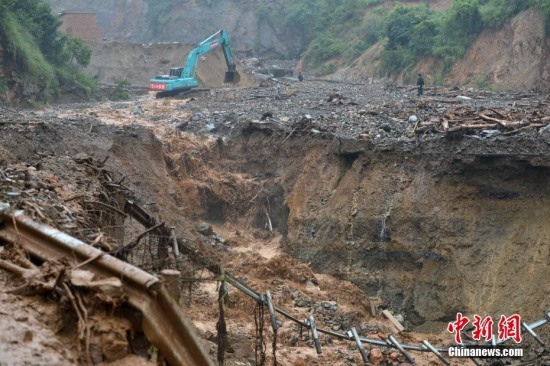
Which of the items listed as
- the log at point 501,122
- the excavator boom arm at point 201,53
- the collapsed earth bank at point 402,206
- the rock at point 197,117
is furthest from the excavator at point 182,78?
the log at point 501,122

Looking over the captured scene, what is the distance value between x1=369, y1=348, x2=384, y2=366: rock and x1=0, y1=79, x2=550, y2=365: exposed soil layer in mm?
151

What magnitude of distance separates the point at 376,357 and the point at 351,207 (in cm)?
468

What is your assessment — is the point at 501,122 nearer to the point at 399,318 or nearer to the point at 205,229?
the point at 399,318

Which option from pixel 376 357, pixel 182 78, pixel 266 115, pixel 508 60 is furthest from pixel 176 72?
pixel 376 357

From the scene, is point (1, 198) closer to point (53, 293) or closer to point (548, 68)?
point (53, 293)

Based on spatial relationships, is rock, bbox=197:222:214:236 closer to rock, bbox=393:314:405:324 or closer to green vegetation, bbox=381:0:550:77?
rock, bbox=393:314:405:324

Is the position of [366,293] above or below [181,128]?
below

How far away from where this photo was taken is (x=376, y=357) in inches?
416

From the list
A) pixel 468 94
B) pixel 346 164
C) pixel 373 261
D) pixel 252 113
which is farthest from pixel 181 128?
pixel 468 94

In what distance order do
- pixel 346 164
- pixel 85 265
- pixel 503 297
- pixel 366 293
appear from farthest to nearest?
pixel 346 164 < pixel 366 293 < pixel 503 297 < pixel 85 265

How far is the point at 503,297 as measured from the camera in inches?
499

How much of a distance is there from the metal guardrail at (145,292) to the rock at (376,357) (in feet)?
22.7

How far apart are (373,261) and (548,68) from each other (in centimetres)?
1387

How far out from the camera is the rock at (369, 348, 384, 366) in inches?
412
